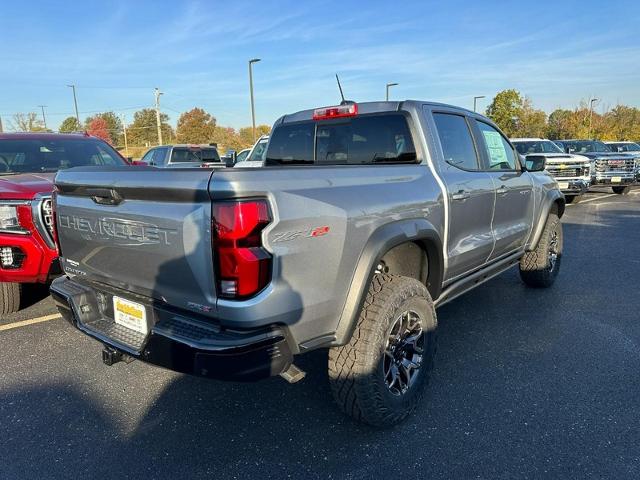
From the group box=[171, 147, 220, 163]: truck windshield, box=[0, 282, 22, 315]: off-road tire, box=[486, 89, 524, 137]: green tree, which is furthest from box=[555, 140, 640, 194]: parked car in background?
box=[486, 89, 524, 137]: green tree

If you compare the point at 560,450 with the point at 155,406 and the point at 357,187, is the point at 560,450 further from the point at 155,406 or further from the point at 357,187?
the point at 155,406

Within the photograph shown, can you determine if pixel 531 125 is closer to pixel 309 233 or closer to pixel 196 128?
pixel 196 128

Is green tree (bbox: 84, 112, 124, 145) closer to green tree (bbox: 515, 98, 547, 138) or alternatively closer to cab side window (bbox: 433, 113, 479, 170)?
green tree (bbox: 515, 98, 547, 138)

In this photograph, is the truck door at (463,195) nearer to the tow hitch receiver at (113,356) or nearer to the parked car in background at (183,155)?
the tow hitch receiver at (113,356)

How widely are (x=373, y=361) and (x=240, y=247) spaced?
1.04 meters

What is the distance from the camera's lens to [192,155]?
50.5ft

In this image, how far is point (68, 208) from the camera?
9.01ft

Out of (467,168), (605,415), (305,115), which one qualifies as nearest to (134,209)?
(305,115)

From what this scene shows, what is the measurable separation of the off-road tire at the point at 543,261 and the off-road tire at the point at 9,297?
5225mm

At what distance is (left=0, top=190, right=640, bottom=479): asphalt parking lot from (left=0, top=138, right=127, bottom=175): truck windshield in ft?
6.38

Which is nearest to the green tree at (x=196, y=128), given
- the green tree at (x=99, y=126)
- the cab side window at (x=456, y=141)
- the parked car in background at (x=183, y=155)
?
the green tree at (x=99, y=126)

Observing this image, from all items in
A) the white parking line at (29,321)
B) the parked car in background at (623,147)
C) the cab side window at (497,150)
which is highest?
the cab side window at (497,150)

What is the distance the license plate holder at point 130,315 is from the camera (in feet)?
7.90

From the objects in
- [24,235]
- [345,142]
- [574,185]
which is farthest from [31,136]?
[574,185]
